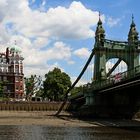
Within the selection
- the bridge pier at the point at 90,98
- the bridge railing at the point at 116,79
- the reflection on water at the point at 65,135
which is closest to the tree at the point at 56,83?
the bridge railing at the point at 116,79

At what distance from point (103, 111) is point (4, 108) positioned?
27849 mm

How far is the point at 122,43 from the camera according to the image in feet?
339

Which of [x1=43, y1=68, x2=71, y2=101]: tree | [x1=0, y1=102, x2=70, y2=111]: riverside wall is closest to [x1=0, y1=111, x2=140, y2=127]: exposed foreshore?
[x1=0, y1=102, x2=70, y2=111]: riverside wall

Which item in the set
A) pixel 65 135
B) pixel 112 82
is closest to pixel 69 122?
pixel 112 82

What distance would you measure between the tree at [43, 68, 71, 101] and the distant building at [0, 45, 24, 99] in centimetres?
1997

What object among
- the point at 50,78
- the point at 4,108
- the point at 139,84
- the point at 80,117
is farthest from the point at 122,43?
the point at 50,78

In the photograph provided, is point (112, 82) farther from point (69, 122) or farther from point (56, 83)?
point (56, 83)

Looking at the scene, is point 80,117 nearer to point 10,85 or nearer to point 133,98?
point 133,98

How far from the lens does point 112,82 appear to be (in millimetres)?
79312

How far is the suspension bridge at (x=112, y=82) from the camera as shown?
77312 mm

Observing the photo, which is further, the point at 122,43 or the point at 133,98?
the point at 122,43

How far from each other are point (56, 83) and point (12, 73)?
3136 centimetres

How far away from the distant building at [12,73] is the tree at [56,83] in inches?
786

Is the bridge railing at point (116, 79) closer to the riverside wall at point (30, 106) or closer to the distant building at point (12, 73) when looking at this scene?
the riverside wall at point (30, 106)
